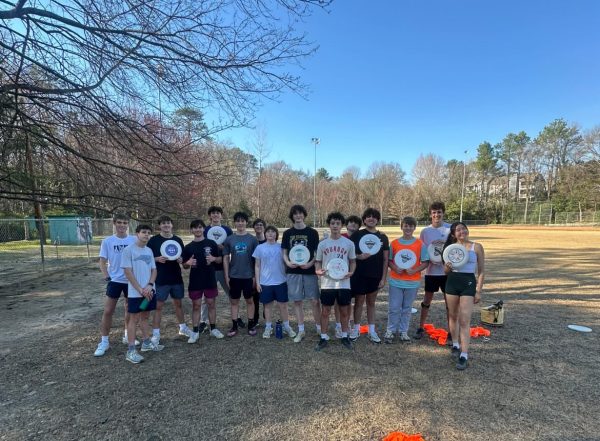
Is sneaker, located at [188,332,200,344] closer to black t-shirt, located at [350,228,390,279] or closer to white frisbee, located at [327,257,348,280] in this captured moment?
white frisbee, located at [327,257,348,280]

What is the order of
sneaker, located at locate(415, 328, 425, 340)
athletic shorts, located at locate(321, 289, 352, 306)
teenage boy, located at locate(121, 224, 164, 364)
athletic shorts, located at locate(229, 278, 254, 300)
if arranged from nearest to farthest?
1. teenage boy, located at locate(121, 224, 164, 364)
2. athletic shorts, located at locate(321, 289, 352, 306)
3. sneaker, located at locate(415, 328, 425, 340)
4. athletic shorts, located at locate(229, 278, 254, 300)

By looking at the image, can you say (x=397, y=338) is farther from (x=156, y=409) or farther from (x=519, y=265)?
(x=519, y=265)

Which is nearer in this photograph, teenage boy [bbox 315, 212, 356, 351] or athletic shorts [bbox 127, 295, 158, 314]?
athletic shorts [bbox 127, 295, 158, 314]

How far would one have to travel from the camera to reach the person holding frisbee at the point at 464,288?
4.06 m

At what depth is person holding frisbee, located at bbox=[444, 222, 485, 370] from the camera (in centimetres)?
406

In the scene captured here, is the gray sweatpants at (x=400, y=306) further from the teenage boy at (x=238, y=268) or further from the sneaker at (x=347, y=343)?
the teenage boy at (x=238, y=268)

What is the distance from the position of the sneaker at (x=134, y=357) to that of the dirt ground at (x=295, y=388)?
0.28 ft

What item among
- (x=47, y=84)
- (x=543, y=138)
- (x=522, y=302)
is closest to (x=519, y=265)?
(x=522, y=302)

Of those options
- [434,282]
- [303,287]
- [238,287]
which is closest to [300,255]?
[303,287]

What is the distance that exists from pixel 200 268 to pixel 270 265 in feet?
3.37

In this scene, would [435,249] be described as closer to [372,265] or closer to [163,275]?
[372,265]

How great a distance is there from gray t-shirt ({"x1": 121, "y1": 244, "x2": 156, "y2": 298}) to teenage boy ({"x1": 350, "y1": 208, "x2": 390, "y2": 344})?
2820 millimetres

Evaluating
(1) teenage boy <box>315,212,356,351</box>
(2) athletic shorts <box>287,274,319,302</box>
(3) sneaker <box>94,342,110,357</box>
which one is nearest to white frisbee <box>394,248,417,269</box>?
(1) teenage boy <box>315,212,356,351</box>

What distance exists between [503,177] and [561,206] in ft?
49.2
